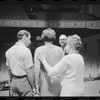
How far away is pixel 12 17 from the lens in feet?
14.0

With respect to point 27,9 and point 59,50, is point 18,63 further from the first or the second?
point 27,9

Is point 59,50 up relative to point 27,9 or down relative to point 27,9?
down

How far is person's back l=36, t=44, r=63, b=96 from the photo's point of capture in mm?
3002

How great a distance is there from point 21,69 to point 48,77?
0.40m

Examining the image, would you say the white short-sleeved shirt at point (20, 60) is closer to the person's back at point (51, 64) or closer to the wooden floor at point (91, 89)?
the person's back at point (51, 64)

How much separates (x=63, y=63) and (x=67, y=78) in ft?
0.64

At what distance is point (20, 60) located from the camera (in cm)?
310

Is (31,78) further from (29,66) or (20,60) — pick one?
(20,60)

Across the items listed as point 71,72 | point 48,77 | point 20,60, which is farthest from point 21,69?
point 71,72

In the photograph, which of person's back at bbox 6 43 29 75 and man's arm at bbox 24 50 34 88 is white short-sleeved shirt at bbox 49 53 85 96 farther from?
person's back at bbox 6 43 29 75

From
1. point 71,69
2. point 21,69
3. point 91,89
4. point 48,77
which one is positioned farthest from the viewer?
point 91,89

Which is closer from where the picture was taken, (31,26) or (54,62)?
(54,62)

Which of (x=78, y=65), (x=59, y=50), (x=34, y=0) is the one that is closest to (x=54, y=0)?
(x=34, y=0)

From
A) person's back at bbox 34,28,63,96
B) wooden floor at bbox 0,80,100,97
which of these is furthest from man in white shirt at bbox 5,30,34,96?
wooden floor at bbox 0,80,100,97
